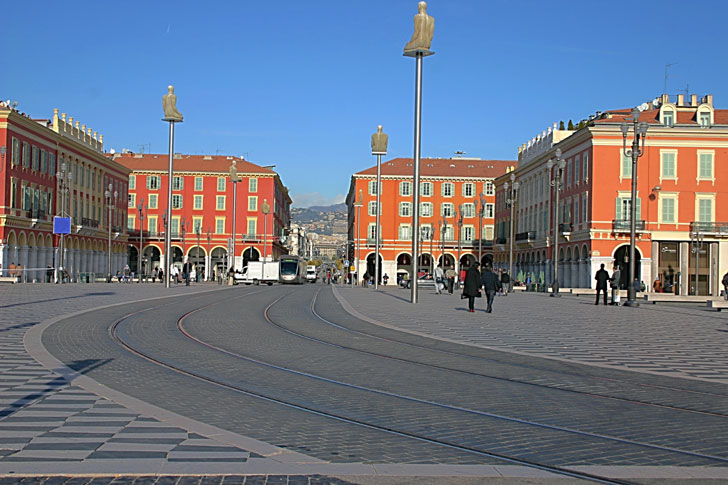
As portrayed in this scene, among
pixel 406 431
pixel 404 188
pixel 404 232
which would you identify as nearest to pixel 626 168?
pixel 404 232

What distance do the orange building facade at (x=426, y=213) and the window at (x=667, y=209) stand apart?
44.1m

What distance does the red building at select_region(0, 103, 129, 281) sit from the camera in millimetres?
62656

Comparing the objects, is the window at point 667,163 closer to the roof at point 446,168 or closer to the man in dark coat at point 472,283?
the man in dark coat at point 472,283

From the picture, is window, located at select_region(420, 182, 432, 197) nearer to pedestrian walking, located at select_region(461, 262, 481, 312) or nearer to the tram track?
pedestrian walking, located at select_region(461, 262, 481, 312)

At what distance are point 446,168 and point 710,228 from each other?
174ft

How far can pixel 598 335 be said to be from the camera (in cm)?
1833

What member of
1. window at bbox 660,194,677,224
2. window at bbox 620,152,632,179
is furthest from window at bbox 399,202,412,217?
window at bbox 660,194,677,224

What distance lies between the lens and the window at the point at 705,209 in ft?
202

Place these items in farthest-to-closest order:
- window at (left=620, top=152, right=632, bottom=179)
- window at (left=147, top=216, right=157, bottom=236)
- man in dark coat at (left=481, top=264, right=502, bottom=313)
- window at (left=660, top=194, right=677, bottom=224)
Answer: window at (left=147, top=216, right=157, bottom=236)
window at (left=620, top=152, right=632, bottom=179)
window at (left=660, top=194, right=677, bottom=224)
man in dark coat at (left=481, top=264, right=502, bottom=313)

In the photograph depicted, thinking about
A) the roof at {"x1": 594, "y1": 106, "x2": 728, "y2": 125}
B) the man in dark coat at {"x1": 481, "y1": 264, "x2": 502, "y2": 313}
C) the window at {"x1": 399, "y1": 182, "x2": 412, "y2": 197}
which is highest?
the roof at {"x1": 594, "y1": 106, "x2": 728, "y2": 125}

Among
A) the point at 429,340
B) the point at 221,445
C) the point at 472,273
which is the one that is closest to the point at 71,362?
the point at 221,445

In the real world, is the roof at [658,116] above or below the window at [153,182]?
above

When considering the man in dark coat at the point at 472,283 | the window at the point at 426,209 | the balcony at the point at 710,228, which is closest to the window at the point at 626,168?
the balcony at the point at 710,228

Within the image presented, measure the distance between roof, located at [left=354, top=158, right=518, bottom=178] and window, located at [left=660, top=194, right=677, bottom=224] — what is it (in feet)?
155
